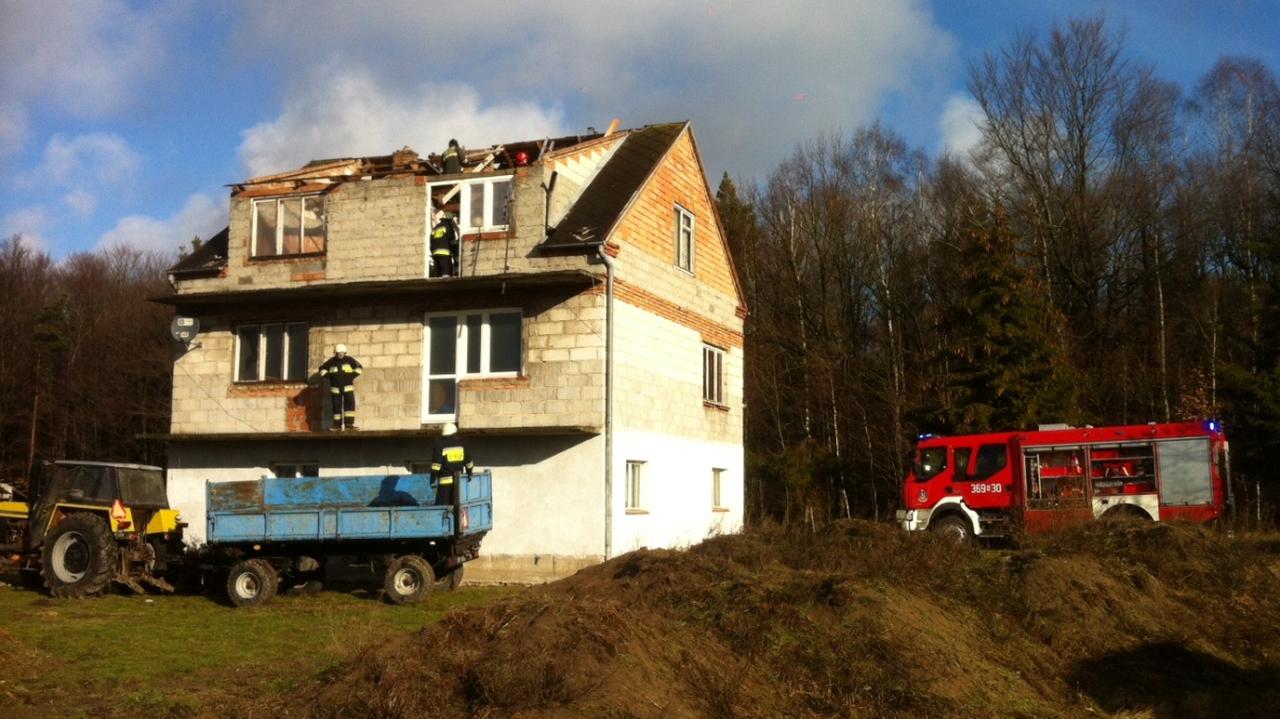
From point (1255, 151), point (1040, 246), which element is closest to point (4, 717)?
point (1040, 246)

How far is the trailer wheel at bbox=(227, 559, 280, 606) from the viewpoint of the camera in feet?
56.3

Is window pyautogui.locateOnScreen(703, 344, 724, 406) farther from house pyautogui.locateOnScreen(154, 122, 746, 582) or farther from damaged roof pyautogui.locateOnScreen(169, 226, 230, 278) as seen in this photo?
damaged roof pyautogui.locateOnScreen(169, 226, 230, 278)

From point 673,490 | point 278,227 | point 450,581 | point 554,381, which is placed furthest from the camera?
point 673,490

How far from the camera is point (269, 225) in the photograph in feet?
73.6

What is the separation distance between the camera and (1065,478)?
2347cm

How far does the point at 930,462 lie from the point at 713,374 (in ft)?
16.2

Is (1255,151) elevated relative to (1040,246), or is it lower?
elevated

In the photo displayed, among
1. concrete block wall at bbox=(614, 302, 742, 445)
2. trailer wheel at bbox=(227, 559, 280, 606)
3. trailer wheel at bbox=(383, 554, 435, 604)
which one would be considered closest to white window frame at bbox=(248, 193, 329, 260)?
concrete block wall at bbox=(614, 302, 742, 445)

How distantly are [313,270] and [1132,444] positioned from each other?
16097 mm

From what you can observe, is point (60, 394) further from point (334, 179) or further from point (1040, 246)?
point (1040, 246)

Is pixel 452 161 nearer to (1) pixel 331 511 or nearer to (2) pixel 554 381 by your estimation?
(2) pixel 554 381

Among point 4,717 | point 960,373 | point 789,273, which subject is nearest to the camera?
point 4,717

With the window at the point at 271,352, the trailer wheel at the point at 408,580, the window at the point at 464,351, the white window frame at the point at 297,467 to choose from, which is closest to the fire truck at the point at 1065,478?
the window at the point at 464,351

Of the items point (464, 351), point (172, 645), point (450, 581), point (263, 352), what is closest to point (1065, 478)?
point (464, 351)
